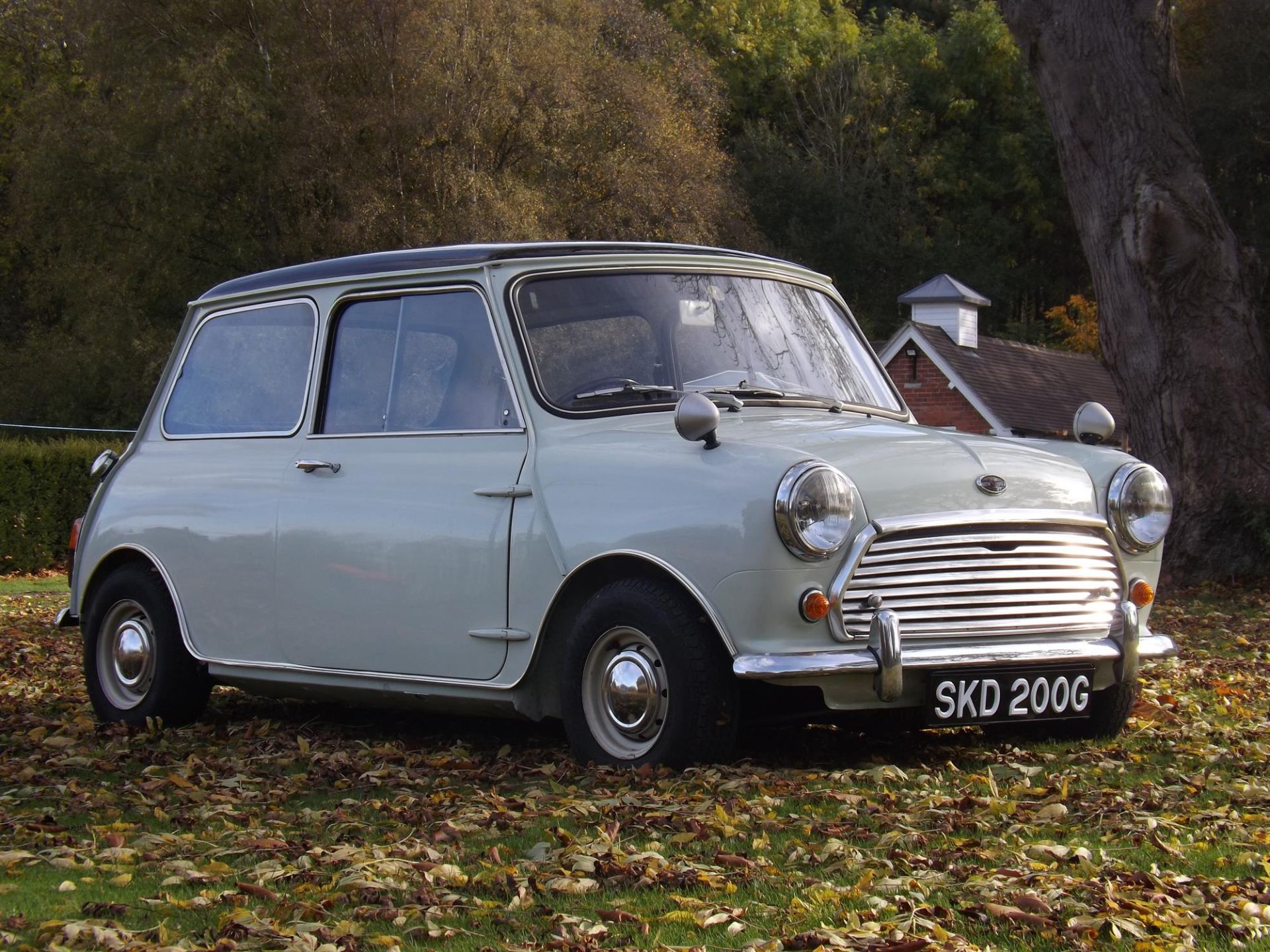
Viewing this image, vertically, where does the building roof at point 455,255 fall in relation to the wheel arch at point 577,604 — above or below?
above

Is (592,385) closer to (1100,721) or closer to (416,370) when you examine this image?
(416,370)

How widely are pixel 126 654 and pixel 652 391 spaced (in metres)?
3.02

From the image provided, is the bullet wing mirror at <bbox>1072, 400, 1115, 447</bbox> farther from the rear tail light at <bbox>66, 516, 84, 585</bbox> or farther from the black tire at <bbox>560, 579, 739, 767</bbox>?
the rear tail light at <bbox>66, 516, 84, 585</bbox>

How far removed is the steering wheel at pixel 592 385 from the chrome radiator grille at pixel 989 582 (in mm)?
1385

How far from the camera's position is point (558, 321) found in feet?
21.3

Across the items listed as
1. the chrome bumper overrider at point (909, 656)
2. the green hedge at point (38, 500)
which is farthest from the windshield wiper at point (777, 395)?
the green hedge at point (38, 500)

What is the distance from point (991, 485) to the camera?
5770 millimetres

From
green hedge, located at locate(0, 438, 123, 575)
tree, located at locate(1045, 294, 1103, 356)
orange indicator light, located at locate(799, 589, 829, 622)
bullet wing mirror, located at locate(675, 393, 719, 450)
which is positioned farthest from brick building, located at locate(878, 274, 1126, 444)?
orange indicator light, located at locate(799, 589, 829, 622)

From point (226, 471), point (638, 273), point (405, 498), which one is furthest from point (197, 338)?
point (638, 273)

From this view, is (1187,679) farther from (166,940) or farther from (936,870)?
(166,940)

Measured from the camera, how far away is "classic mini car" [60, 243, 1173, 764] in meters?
5.46

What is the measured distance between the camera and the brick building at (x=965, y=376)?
3850 cm

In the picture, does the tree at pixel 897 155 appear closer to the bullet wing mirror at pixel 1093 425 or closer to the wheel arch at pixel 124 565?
the wheel arch at pixel 124 565

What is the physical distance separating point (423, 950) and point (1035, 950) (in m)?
1.34
